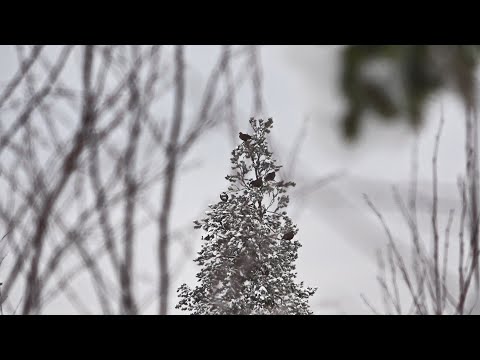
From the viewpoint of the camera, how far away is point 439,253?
132 cm

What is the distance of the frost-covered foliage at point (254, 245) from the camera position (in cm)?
295

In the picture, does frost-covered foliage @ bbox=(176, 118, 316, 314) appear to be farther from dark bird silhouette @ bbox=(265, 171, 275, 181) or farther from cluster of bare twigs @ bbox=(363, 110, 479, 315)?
cluster of bare twigs @ bbox=(363, 110, 479, 315)

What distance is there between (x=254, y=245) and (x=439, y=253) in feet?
5.70

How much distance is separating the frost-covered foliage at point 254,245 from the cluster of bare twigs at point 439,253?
1.55 meters

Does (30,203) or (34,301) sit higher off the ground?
(30,203)

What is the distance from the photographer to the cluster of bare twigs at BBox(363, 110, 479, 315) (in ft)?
4.06

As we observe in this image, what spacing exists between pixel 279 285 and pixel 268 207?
425 mm

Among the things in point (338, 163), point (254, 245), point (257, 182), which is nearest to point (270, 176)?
point (257, 182)

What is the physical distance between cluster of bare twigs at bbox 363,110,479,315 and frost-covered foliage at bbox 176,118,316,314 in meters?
1.55
